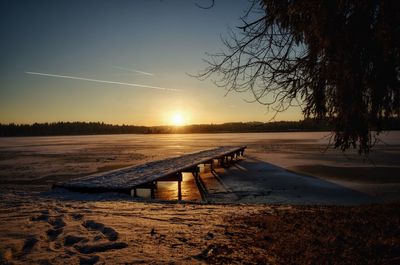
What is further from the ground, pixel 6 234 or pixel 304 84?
pixel 304 84

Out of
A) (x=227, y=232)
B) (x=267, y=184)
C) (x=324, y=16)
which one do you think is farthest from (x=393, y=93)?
(x=267, y=184)

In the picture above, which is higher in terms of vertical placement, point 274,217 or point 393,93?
point 393,93

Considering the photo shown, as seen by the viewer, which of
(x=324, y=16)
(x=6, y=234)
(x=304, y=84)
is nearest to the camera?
(x=324, y=16)

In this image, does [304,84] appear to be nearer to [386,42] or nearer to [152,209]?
[386,42]

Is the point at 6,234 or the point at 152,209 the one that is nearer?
the point at 6,234

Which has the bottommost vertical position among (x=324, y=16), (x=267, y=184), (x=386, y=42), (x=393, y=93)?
(x=267, y=184)

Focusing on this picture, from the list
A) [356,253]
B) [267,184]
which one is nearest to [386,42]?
[356,253]

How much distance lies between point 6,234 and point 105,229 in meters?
1.56

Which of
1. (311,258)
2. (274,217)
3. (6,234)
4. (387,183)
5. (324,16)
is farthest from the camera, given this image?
(387,183)

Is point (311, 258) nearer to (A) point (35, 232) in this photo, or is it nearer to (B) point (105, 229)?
(B) point (105, 229)

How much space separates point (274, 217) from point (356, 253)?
2.19 m

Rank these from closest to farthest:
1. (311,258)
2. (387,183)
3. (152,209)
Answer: (311,258)
(152,209)
(387,183)

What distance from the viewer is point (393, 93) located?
529 centimetres

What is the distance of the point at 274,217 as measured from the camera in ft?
20.7
